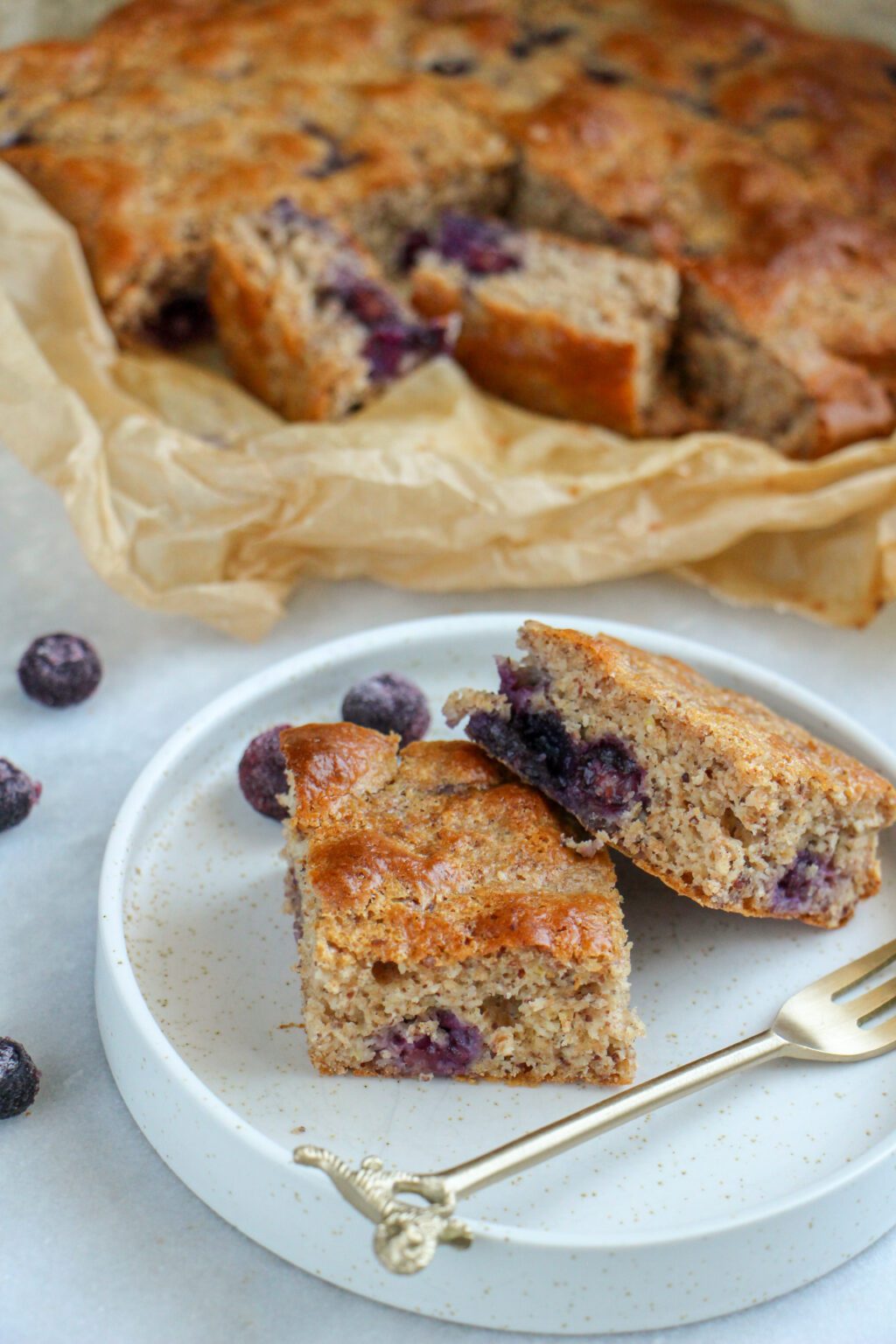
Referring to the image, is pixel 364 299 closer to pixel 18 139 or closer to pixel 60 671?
pixel 18 139

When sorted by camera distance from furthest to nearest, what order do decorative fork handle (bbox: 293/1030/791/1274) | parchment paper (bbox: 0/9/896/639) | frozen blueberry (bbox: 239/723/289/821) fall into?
1. parchment paper (bbox: 0/9/896/639)
2. frozen blueberry (bbox: 239/723/289/821)
3. decorative fork handle (bbox: 293/1030/791/1274)

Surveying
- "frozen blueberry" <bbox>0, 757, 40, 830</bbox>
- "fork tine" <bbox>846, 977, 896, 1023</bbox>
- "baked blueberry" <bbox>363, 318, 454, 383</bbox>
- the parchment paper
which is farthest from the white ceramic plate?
"baked blueberry" <bbox>363, 318, 454, 383</bbox>

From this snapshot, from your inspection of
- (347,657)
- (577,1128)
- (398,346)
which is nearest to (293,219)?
(398,346)

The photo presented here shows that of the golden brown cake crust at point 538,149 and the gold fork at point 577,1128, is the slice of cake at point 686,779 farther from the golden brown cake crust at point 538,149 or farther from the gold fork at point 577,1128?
the golden brown cake crust at point 538,149

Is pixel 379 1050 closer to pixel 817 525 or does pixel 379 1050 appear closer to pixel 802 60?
pixel 817 525

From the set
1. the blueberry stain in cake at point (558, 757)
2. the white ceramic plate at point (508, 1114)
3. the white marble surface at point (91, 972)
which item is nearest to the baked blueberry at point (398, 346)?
the white marble surface at point (91, 972)

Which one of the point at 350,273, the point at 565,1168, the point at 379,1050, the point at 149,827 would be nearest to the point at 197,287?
the point at 350,273

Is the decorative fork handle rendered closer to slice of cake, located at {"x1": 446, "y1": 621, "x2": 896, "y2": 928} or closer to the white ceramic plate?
the white ceramic plate
